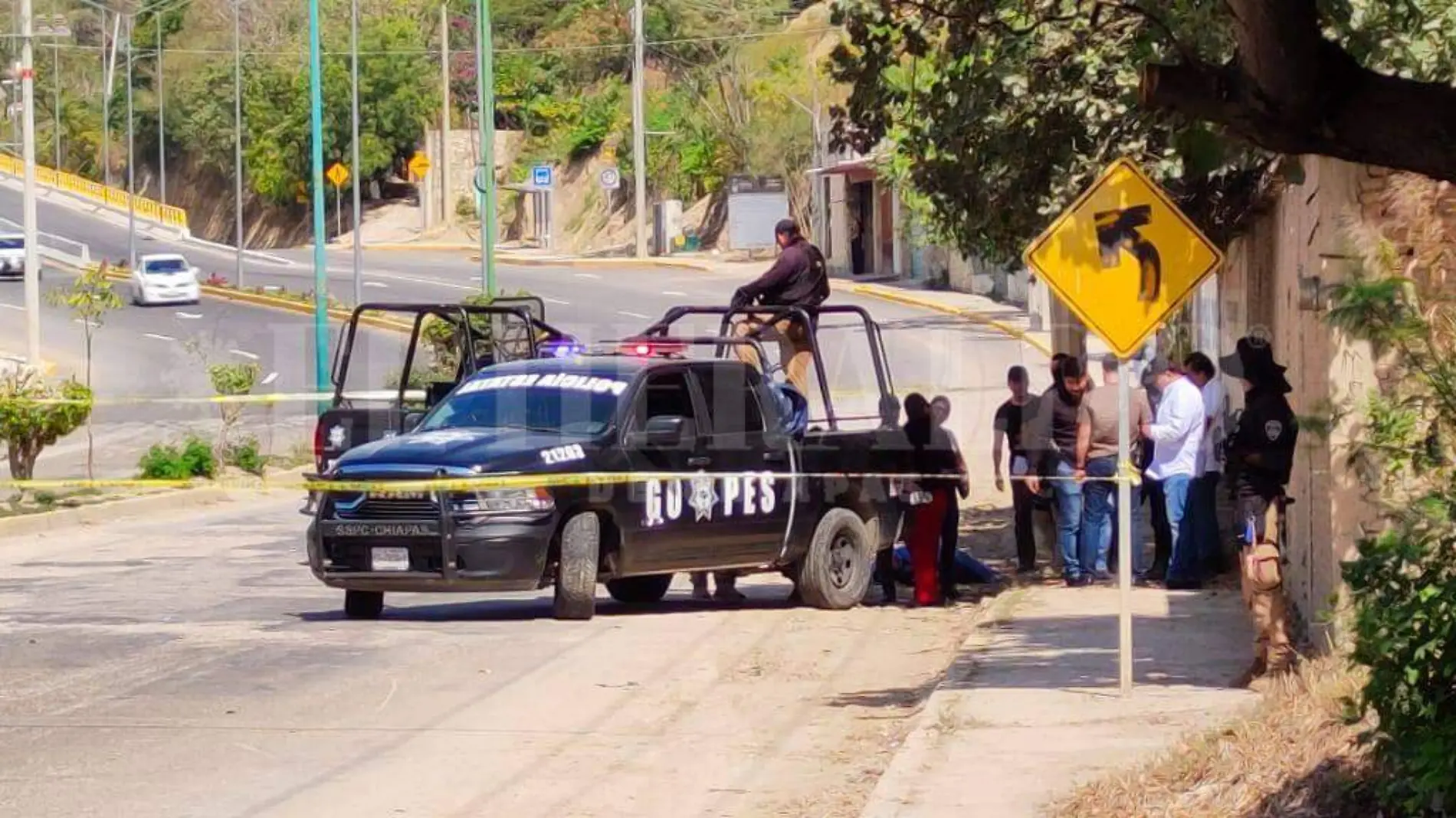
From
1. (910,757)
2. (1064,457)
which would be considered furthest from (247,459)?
(910,757)

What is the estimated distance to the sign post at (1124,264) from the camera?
37.2ft

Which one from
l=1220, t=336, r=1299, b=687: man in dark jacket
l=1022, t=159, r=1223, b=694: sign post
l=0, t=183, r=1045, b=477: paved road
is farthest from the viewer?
l=0, t=183, r=1045, b=477: paved road

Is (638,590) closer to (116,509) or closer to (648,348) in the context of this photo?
(648,348)

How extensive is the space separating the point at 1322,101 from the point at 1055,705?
5.39m

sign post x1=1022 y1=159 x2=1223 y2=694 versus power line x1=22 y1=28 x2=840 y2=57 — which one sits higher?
power line x1=22 y1=28 x2=840 y2=57

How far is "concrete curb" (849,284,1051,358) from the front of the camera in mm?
42469

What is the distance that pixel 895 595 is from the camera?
17.7m

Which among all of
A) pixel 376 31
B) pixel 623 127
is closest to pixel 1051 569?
pixel 623 127

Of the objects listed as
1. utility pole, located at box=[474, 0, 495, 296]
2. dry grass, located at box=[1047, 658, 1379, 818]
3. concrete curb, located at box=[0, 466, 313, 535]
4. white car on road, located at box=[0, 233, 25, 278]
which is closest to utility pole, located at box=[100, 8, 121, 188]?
white car on road, located at box=[0, 233, 25, 278]

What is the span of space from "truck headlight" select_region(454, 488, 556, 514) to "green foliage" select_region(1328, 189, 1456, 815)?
7911mm

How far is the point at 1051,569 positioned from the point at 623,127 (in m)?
74.3

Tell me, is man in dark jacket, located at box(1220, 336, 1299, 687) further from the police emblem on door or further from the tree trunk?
the police emblem on door

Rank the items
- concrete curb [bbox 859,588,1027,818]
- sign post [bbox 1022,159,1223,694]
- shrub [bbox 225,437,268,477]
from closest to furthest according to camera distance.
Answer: concrete curb [bbox 859,588,1027,818]
sign post [bbox 1022,159,1223,694]
shrub [bbox 225,437,268,477]

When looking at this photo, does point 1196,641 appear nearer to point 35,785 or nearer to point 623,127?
point 35,785
